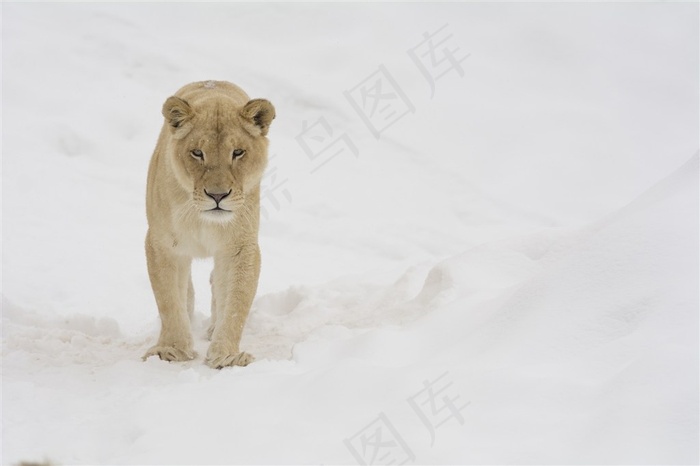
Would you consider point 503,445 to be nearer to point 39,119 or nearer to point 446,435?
point 446,435

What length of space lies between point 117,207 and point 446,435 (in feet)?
20.8

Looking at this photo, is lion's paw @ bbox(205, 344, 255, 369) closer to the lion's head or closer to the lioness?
the lioness

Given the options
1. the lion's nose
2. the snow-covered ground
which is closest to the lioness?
the lion's nose

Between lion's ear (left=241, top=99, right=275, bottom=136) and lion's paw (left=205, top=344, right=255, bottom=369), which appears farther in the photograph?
lion's ear (left=241, top=99, right=275, bottom=136)

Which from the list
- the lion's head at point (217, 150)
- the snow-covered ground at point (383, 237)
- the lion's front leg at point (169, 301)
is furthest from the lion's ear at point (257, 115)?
the snow-covered ground at point (383, 237)

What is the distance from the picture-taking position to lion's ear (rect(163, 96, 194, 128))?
16.8ft

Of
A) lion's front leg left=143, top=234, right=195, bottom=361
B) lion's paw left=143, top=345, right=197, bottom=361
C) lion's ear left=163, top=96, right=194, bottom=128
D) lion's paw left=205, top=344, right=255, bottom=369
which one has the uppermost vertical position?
lion's ear left=163, top=96, right=194, bottom=128

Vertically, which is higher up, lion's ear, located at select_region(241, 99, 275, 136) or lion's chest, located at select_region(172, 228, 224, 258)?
lion's ear, located at select_region(241, 99, 275, 136)

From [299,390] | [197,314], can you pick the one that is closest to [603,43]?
[197,314]

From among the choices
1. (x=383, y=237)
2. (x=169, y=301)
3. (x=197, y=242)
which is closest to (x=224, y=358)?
(x=169, y=301)

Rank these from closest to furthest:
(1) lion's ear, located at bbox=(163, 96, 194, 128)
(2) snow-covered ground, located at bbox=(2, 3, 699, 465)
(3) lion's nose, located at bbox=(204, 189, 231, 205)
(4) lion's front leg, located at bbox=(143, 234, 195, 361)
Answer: (2) snow-covered ground, located at bbox=(2, 3, 699, 465), (3) lion's nose, located at bbox=(204, 189, 231, 205), (1) lion's ear, located at bbox=(163, 96, 194, 128), (4) lion's front leg, located at bbox=(143, 234, 195, 361)

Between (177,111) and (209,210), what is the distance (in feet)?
2.10

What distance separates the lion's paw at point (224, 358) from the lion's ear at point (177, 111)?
1.35 meters

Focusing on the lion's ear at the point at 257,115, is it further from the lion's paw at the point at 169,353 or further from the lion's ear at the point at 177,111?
the lion's paw at the point at 169,353
